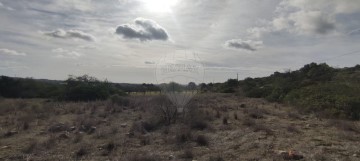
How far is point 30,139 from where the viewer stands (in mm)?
16859

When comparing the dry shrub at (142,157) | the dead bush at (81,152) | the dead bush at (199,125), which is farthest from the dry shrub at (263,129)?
the dead bush at (81,152)

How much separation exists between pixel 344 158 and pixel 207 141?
196 inches

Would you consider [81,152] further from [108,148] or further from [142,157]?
[142,157]

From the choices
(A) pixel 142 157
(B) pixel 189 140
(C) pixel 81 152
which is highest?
(B) pixel 189 140

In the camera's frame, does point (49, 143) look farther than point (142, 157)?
Yes

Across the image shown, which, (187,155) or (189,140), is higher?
(189,140)

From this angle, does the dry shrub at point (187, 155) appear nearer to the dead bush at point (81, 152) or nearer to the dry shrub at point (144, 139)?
the dry shrub at point (144, 139)

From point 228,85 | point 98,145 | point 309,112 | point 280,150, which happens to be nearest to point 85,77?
point 228,85

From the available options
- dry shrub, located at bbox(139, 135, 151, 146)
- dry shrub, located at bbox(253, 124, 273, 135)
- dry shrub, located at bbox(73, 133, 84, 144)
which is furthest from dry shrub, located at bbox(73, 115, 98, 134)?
dry shrub, located at bbox(253, 124, 273, 135)

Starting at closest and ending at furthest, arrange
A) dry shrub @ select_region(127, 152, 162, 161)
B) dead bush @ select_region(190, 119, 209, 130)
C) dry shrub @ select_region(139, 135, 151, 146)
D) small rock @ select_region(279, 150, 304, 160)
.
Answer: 1. small rock @ select_region(279, 150, 304, 160)
2. dry shrub @ select_region(127, 152, 162, 161)
3. dry shrub @ select_region(139, 135, 151, 146)
4. dead bush @ select_region(190, 119, 209, 130)

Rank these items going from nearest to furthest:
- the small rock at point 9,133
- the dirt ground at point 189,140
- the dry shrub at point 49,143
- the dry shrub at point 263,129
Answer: the dirt ground at point 189,140
the dry shrub at point 49,143
the dry shrub at point 263,129
the small rock at point 9,133

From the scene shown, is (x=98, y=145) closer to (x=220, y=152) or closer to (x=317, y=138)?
(x=220, y=152)

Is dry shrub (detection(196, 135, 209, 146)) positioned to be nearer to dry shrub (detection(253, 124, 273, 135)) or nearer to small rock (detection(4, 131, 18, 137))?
dry shrub (detection(253, 124, 273, 135))

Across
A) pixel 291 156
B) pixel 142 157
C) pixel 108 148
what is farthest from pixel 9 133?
pixel 291 156
